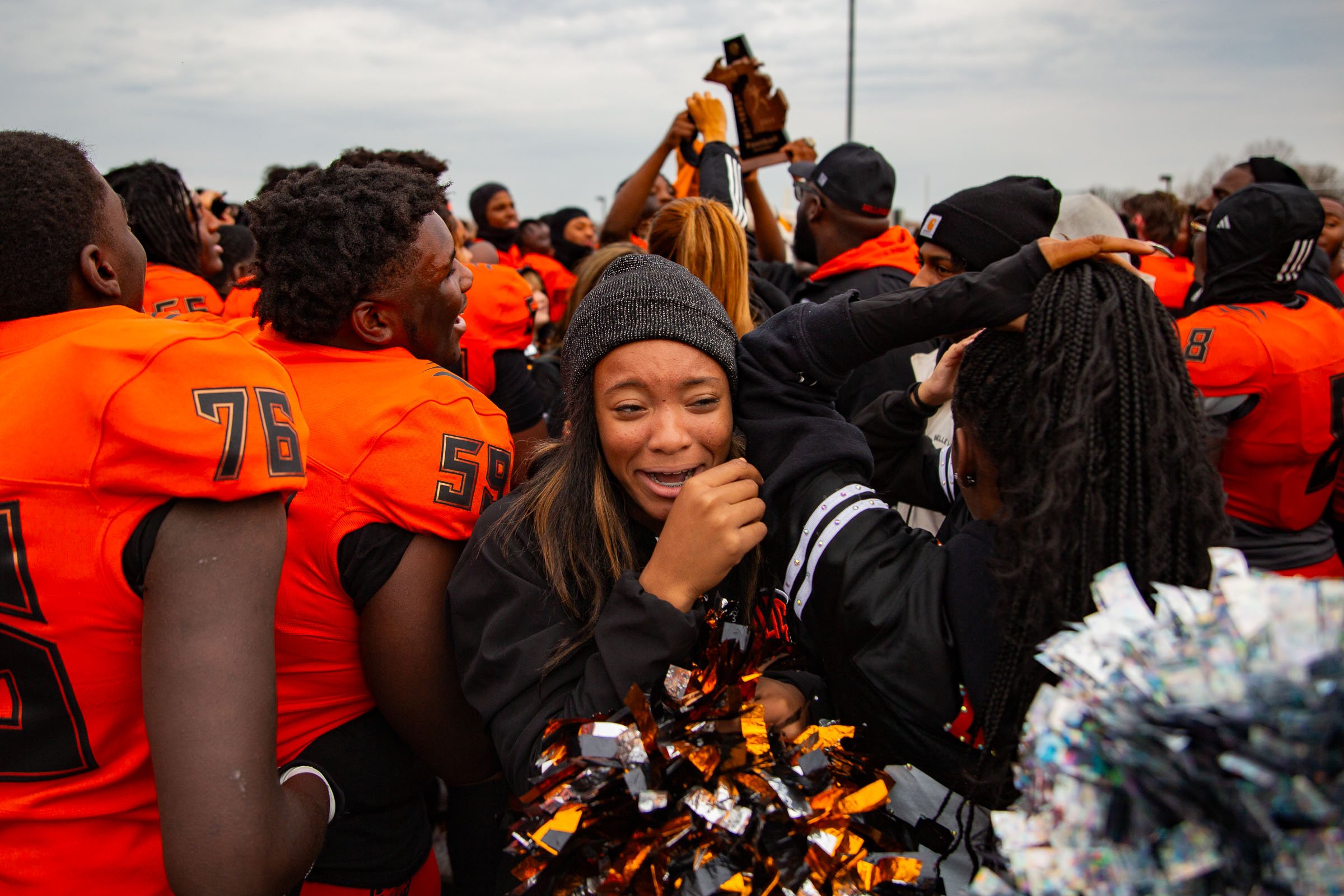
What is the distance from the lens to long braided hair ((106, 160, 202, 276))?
3938 millimetres

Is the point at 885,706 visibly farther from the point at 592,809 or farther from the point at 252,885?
the point at 252,885

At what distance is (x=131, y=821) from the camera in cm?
149

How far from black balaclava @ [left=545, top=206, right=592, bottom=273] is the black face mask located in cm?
446

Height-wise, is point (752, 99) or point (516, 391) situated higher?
point (752, 99)

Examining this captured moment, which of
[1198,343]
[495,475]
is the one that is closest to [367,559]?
[495,475]

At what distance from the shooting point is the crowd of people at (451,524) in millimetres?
1266

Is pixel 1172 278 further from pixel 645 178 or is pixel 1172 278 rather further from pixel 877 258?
pixel 645 178

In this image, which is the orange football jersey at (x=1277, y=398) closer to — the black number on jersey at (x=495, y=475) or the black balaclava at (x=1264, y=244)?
the black balaclava at (x=1264, y=244)

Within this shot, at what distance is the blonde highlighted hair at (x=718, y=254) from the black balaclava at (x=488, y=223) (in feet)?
18.9

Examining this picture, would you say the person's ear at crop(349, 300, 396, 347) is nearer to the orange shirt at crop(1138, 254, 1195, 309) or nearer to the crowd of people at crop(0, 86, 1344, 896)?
the crowd of people at crop(0, 86, 1344, 896)

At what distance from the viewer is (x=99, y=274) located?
59.5 inches

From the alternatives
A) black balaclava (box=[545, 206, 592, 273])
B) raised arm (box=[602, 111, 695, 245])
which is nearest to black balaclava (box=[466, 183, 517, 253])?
black balaclava (box=[545, 206, 592, 273])

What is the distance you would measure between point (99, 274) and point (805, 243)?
3.86m

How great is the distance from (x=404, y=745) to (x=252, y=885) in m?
0.67
